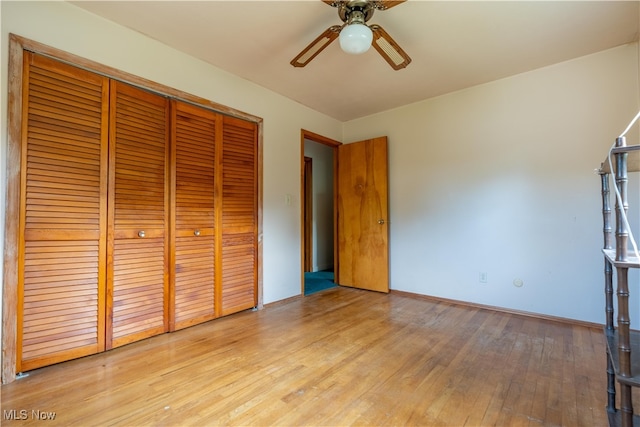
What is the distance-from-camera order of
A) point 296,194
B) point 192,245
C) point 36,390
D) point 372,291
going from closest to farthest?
point 36,390 < point 192,245 < point 296,194 < point 372,291

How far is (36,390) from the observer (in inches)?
62.0

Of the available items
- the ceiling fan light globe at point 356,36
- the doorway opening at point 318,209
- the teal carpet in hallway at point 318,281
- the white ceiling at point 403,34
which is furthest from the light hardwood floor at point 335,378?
the doorway opening at point 318,209

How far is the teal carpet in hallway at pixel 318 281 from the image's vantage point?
387cm

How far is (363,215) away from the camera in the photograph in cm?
382

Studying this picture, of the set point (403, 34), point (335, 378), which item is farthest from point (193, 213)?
point (403, 34)

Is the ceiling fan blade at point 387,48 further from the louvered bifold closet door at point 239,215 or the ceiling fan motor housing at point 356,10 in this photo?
the louvered bifold closet door at point 239,215

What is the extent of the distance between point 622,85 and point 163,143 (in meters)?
3.81

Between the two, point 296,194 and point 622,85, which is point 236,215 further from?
point 622,85

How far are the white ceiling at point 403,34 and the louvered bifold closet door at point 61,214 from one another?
62cm

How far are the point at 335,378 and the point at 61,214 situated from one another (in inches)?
79.0

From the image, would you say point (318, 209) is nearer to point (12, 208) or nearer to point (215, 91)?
point (215, 91)

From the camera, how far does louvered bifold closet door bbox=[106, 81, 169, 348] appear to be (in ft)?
6.74

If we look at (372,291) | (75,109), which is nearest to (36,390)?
(75,109)

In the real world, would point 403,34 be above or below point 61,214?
above
